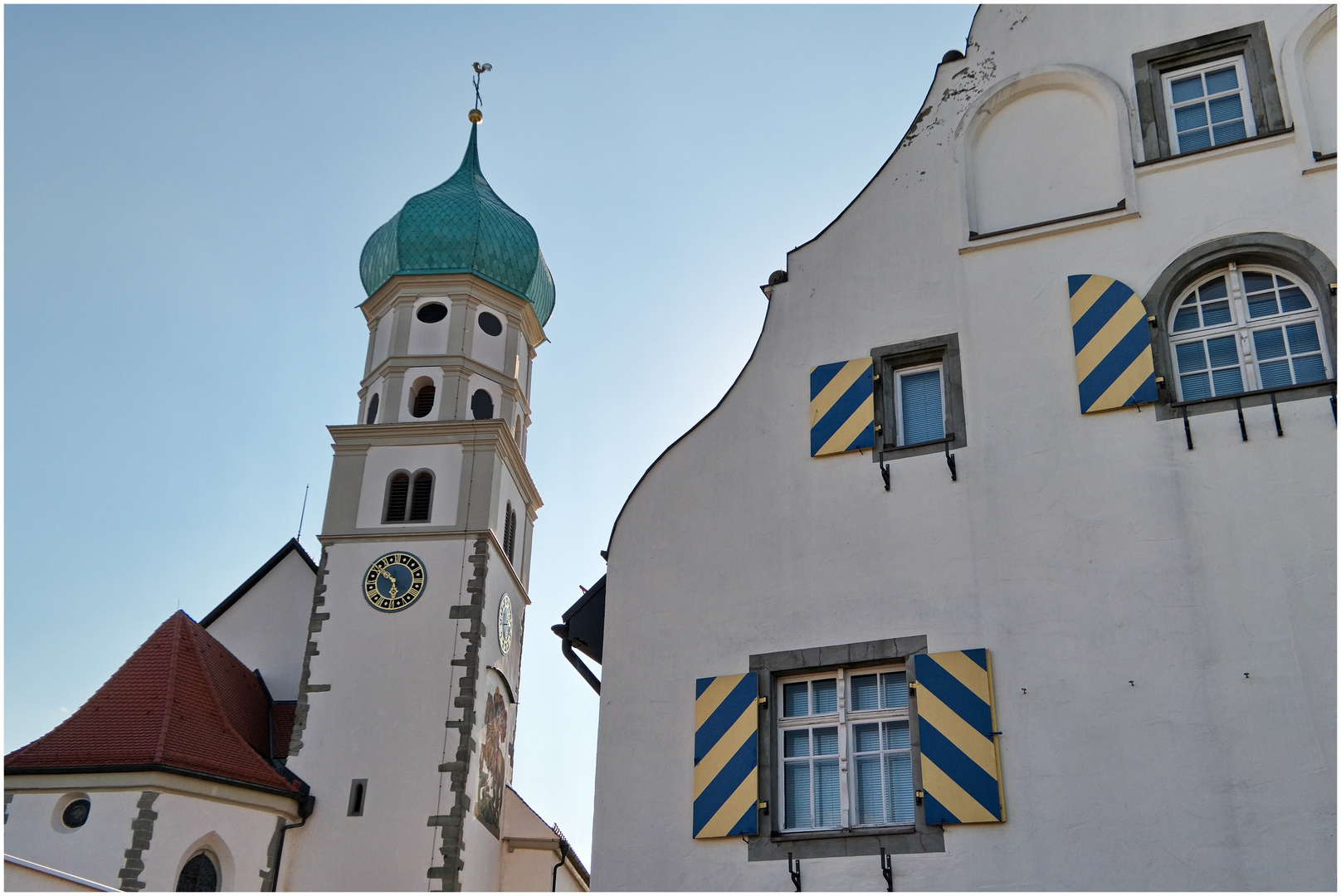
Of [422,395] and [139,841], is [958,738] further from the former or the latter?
[422,395]

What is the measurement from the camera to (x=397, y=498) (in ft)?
90.5

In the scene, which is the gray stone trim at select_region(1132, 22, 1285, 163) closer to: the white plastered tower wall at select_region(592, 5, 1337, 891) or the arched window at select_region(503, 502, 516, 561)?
the white plastered tower wall at select_region(592, 5, 1337, 891)

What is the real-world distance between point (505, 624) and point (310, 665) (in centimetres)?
405

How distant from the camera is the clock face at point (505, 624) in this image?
2716cm

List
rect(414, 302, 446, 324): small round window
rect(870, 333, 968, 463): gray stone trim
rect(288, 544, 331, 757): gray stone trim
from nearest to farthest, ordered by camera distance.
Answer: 1. rect(870, 333, 968, 463): gray stone trim
2. rect(288, 544, 331, 757): gray stone trim
3. rect(414, 302, 446, 324): small round window

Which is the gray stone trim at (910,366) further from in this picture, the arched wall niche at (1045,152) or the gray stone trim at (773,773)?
the gray stone trim at (773,773)

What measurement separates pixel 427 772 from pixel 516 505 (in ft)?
23.1

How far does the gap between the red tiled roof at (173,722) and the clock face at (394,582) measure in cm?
304

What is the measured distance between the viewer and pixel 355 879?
23.1 metres

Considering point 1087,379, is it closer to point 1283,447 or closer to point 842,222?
point 1283,447

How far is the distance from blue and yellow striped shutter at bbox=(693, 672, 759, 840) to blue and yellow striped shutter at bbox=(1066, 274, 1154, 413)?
333 cm

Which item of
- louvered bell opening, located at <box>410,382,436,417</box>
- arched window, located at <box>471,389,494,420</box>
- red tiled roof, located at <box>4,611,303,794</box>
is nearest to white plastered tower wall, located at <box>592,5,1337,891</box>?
red tiled roof, located at <box>4,611,303,794</box>

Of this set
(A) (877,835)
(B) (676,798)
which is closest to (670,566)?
(B) (676,798)

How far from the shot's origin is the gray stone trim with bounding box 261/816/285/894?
22625 millimetres
